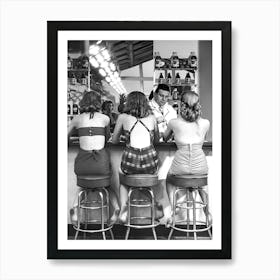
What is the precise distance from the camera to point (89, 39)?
223 centimetres

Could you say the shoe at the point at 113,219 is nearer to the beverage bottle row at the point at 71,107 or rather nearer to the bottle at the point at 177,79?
the beverage bottle row at the point at 71,107

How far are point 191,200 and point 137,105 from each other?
69cm

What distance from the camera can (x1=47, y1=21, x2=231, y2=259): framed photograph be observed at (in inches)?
87.6

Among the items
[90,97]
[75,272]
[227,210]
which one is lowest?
[75,272]

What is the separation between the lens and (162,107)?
7.35ft

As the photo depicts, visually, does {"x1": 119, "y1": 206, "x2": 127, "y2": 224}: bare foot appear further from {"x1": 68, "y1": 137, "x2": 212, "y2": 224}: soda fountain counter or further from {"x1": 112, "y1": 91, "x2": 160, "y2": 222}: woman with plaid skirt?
{"x1": 68, "y1": 137, "x2": 212, "y2": 224}: soda fountain counter

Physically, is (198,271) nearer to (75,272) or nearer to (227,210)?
(227,210)

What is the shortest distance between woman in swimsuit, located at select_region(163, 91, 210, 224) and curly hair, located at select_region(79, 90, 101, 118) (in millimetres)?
461

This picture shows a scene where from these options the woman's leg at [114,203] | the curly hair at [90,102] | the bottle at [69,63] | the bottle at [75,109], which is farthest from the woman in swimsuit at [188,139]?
the bottle at [69,63]

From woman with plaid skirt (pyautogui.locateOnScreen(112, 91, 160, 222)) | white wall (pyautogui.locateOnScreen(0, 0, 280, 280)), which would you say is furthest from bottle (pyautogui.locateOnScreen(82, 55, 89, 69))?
woman with plaid skirt (pyautogui.locateOnScreen(112, 91, 160, 222))

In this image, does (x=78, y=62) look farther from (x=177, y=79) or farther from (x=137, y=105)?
(x=177, y=79)

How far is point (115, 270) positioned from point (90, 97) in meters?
1.09
